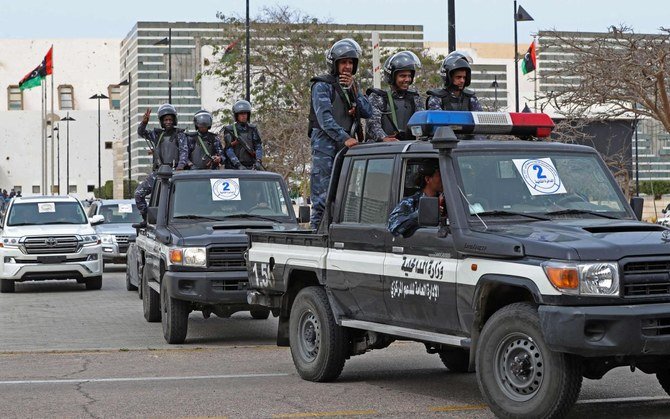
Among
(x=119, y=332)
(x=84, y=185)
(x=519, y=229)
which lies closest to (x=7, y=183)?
(x=84, y=185)

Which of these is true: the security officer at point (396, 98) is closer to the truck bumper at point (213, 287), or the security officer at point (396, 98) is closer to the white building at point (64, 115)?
the truck bumper at point (213, 287)

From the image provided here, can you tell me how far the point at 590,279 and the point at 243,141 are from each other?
12872mm

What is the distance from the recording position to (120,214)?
105ft

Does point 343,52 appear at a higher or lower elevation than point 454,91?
higher

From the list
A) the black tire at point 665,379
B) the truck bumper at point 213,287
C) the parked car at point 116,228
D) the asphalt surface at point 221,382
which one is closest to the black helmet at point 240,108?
the asphalt surface at point 221,382

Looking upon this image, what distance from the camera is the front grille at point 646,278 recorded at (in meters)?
8.12

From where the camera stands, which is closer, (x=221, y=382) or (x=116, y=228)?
(x=221, y=382)

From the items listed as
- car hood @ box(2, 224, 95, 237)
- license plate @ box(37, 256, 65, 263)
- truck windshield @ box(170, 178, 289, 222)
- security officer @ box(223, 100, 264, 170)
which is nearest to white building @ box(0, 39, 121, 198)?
car hood @ box(2, 224, 95, 237)

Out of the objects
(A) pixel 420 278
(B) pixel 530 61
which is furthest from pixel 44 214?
(B) pixel 530 61

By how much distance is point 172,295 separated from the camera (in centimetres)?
1487

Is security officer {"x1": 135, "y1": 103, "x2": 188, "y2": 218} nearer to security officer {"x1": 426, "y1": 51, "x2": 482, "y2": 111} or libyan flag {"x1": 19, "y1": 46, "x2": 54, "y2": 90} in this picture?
security officer {"x1": 426, "y1": 51, "x2": 482, "y2": 111}

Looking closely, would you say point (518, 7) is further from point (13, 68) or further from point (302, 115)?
point (13, 68)

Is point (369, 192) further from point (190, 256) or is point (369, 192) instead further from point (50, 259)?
point (50, 259)

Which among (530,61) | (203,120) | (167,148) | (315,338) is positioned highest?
(530,61)
